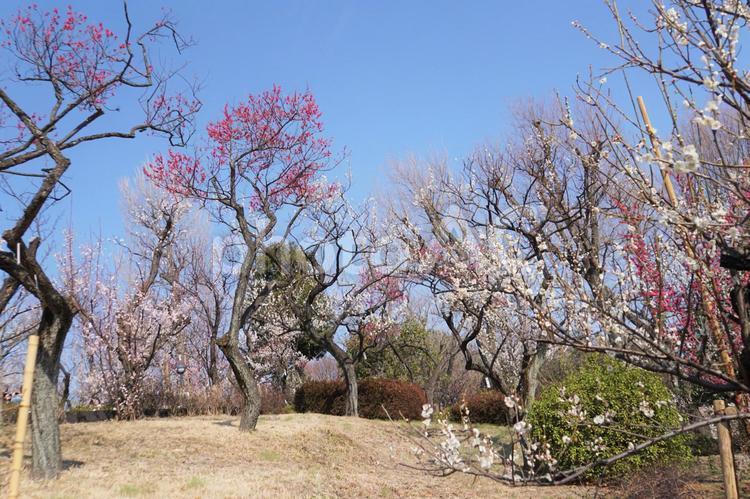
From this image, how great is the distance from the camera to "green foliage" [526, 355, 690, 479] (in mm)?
7000

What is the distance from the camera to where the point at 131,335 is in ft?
41.1

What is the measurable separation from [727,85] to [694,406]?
8.56m

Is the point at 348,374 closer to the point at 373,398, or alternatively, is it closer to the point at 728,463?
the point at 373,398

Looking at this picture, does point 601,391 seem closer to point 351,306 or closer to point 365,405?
point 365,405

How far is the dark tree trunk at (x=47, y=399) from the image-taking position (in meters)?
5.99

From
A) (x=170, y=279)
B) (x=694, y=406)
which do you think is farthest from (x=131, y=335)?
(x=694, y=406)

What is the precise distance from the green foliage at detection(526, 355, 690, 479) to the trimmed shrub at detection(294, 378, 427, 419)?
733 cm

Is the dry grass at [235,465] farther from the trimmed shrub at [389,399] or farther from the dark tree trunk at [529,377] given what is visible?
the trimmed shrub at [389,399]

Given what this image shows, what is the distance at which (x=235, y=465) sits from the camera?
7.72 m

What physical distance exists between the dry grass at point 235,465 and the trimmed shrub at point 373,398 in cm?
327

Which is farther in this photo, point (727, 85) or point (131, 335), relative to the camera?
point (131, 335)

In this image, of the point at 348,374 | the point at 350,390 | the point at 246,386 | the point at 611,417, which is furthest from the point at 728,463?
the point at 350,390

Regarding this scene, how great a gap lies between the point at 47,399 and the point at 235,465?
2.71 meters

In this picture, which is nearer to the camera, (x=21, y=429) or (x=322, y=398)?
(x=21, y=429)
